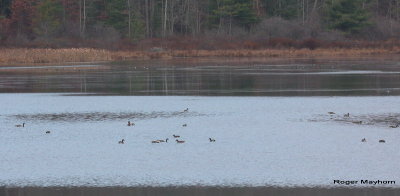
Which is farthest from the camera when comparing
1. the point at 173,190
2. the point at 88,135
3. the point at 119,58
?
the point at 119,58

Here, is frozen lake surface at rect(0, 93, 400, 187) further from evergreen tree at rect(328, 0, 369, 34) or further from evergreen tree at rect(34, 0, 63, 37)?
evergreen tree at rect(34, 0, 63, 37)

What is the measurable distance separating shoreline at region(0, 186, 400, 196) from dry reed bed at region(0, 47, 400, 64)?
45.3 m

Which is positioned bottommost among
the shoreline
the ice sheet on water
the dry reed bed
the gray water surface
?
the shoreline

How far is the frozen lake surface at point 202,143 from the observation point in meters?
12.1

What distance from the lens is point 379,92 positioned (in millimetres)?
26078

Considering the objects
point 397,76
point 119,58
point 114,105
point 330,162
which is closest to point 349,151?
point 330,162

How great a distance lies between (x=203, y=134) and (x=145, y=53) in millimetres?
47554

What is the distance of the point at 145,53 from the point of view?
63.9m

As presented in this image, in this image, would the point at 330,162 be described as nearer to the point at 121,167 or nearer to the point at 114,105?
the point at 121,167

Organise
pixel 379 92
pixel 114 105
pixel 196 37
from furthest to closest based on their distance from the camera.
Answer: pixel 196 37, pixel 379 92, pixel 114 105

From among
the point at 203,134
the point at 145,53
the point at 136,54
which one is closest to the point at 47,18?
the point at 145,53

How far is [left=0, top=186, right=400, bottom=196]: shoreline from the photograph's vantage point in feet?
35.4

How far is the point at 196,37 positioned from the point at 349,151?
200ft

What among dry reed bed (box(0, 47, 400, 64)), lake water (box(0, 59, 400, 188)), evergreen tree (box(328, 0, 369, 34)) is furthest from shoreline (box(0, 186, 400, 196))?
evergreen tree (box(328, 0, 369, 34))
